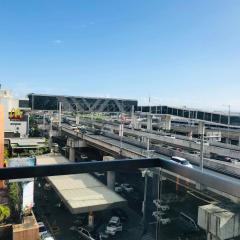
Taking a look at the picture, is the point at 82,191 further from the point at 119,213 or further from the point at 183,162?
the point at 183,162

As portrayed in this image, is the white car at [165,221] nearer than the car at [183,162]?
Yes

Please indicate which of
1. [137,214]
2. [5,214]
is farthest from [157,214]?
[5,214]

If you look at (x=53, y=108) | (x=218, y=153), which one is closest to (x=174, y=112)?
(x=53, y=108)

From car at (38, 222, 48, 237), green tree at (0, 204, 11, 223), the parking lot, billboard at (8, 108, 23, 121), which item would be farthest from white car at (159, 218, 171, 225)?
billboard at (8, 108, 23, 121)

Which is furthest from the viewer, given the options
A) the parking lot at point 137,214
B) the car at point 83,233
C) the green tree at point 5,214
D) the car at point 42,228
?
the green tree at point 5,214

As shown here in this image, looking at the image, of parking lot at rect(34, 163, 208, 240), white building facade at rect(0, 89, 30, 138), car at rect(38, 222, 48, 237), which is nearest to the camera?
parking lot at rect(34, 163, 208, 240)

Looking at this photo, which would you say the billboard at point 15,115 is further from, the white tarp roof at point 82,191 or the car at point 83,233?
the white tarp roof at point 82,191

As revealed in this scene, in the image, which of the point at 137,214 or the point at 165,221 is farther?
the point at 137,214

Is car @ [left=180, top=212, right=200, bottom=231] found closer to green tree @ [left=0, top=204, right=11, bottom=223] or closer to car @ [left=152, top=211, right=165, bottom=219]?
car @ [left=152, top=211, right=165, bottom=219]

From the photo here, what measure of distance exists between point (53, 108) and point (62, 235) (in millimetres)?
54449

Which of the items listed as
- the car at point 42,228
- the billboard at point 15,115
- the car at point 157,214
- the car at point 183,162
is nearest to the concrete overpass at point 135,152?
the car at point 183,162

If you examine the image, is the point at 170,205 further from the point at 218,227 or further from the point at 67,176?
the point at 67,176

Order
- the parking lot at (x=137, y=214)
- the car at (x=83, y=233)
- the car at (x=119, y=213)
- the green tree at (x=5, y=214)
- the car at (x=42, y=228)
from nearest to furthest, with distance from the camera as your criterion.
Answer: the parking lot at (x=137, y=214)
the car at (x=119, y=213)
the car at (x=83, y=233)
the car at (x=42, y=228)
the green tree at (x=5, y=214)

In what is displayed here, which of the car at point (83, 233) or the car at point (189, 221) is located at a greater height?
the car at point (189, 221)
